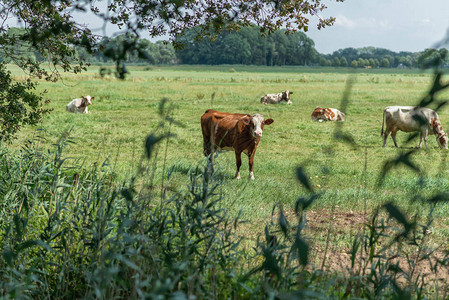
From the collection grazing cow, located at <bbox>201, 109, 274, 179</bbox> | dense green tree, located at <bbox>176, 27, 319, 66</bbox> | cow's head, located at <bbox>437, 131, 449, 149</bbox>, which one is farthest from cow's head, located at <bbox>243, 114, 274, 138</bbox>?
dense green tree, located at <bbox>176, 27, 319, 66</bbox>

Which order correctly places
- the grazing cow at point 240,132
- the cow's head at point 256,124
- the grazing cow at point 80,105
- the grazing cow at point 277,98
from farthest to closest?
1. the grazing cow at point 277,98
2. the grazing cow at point 80,105
3. the grazing cow at point 240,132
4. the cow's head at point 256,124

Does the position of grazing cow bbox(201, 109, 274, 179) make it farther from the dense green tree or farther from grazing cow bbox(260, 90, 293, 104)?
the dense green tree

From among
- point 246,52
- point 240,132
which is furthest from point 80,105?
point 246,52

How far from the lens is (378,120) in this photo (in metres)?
20.2

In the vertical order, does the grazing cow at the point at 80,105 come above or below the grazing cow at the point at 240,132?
below

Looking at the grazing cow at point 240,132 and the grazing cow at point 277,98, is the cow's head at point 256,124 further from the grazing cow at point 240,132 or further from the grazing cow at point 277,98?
the grazing cow at point 277,98

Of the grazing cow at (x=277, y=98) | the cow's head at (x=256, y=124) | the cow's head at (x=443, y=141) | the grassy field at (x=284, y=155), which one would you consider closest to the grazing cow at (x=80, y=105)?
the grassy field at (x=284, y=155)

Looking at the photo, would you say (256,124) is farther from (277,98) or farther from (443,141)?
(277,98)

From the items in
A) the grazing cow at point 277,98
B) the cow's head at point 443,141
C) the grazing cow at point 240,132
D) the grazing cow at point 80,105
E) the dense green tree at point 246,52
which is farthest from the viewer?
the dense green tree at point 246,52

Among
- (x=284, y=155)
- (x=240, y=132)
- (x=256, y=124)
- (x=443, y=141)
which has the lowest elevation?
(x=284, y=155)

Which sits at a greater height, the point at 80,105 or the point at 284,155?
the point at 80,105

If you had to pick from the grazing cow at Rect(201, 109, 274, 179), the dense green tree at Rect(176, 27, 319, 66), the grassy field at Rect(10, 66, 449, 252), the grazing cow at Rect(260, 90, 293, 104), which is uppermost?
the dense green tree at Rect(176, 27, 319, 66)

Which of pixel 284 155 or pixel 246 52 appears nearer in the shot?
pixel 284 155

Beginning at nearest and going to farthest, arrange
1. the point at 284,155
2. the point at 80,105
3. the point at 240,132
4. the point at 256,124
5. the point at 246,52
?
the point at 256,124
the point at 240,132
the point at 284,155
the point at 80,105
the point at 246,52
